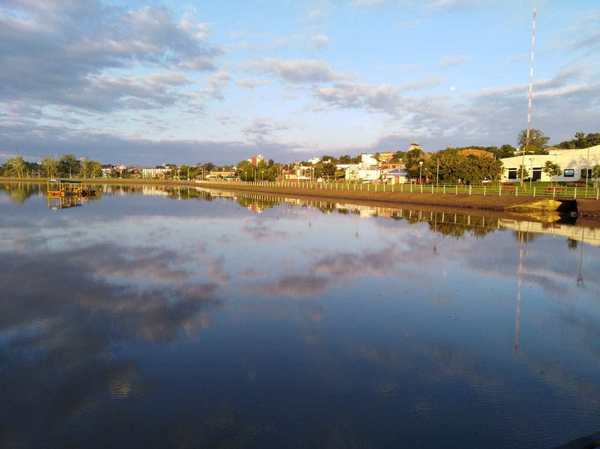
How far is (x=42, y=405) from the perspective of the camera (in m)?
6.77

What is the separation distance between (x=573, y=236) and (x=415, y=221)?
39.2 feet

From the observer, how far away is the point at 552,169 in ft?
196

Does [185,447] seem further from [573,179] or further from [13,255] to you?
[573,179]

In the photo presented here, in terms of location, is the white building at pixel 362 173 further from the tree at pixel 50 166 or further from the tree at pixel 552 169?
the tree at pixel 50 166

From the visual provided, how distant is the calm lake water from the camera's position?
248 inches

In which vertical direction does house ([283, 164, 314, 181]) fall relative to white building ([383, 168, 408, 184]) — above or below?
above

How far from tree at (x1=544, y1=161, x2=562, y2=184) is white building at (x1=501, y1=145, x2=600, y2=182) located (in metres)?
1.64

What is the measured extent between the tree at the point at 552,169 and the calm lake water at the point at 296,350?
46607 mm

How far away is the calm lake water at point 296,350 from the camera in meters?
6.30

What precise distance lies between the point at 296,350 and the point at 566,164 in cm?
6631

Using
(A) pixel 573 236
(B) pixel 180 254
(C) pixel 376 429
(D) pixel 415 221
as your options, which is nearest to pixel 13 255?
(B) pixel 180 254

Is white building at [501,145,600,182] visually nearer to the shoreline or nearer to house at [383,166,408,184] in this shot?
the shoreline

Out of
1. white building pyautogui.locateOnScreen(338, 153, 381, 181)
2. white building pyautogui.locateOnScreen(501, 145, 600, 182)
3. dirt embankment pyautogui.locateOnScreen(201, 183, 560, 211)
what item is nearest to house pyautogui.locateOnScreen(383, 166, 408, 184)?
white building pyautogui.locateOnScreen(338, 153, 381, 181)

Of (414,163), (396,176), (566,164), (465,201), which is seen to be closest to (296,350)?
(465,201)
